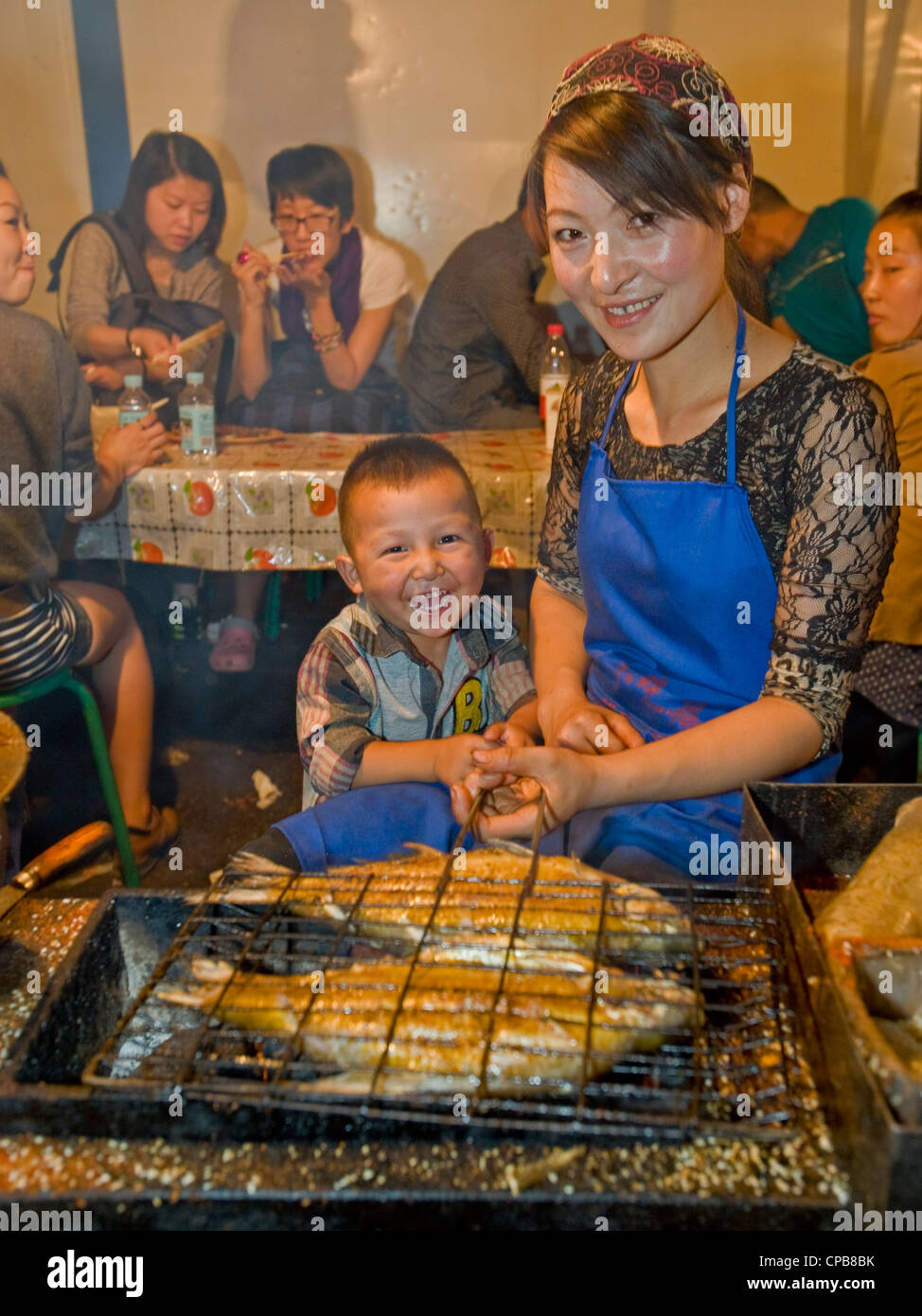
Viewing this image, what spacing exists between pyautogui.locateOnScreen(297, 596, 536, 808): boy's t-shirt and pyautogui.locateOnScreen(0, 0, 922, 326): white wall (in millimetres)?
5279

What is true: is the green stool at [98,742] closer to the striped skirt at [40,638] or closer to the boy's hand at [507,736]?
the striped skirt at [40,638]

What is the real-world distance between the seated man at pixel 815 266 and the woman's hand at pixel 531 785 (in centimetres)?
476

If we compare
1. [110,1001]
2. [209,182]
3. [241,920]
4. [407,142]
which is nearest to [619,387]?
[241,920]

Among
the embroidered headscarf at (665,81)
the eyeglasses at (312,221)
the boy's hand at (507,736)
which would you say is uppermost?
the eyeglasses at (312,221)

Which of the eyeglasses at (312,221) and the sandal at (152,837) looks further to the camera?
the eyeglasses at (312,221)

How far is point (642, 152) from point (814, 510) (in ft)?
2.18

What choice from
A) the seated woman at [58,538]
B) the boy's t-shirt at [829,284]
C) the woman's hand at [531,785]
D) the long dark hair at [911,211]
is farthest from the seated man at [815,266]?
the woman's hand at [531,785]

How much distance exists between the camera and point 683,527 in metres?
2.03

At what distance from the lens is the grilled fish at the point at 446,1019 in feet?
3.88

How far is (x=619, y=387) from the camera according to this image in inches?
90.4

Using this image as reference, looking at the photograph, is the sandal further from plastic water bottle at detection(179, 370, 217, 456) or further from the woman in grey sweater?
the woman in grey sweater
